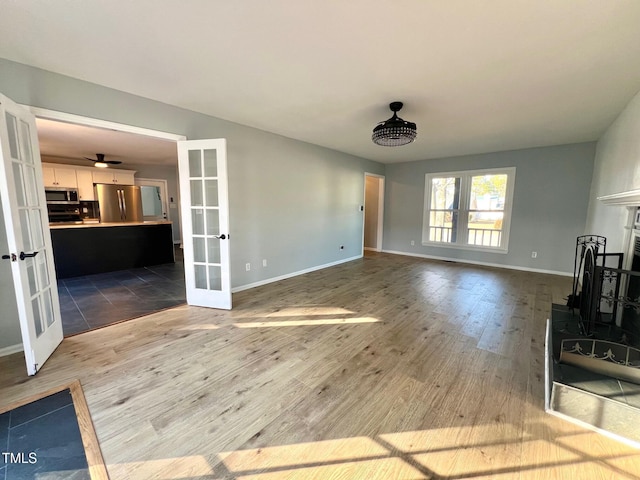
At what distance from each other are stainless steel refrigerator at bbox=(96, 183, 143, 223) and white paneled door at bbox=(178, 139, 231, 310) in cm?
488

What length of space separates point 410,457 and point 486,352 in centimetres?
146

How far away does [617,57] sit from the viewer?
2031 mm

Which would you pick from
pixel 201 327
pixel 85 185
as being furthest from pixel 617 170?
pixel 85 185

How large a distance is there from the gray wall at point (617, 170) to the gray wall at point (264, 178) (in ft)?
12.9

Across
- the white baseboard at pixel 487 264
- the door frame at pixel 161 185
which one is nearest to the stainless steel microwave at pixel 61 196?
the door frame at pixel 161 185

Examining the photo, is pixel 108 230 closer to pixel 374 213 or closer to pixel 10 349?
pixel 10 349

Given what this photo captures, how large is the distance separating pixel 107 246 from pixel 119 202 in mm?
2324

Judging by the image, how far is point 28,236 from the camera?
2150 millimetres

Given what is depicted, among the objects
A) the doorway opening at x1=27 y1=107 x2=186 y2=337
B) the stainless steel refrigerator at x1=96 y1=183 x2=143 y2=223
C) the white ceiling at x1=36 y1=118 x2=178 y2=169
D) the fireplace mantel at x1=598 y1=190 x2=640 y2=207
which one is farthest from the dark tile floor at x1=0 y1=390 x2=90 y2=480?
the stainless steel refrigerator at x1=96 y1=183 x2=143 y2=223

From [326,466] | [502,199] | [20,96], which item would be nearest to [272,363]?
[326,466]

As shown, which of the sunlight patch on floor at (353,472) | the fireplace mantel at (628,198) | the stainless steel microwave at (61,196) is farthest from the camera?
the stainless steel microwave at (61,196)

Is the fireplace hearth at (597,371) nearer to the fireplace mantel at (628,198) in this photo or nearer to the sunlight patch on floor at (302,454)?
A: the fireplace mantel at (628,198)

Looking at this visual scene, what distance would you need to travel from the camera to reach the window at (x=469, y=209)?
5.59m

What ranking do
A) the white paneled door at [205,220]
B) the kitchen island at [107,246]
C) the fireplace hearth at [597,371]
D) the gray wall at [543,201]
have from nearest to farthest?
the fireplace hearth at [597,371]
the white paneled door at [205,220]
the kitchen island at [107,246]
the gray wall at [543,201]
